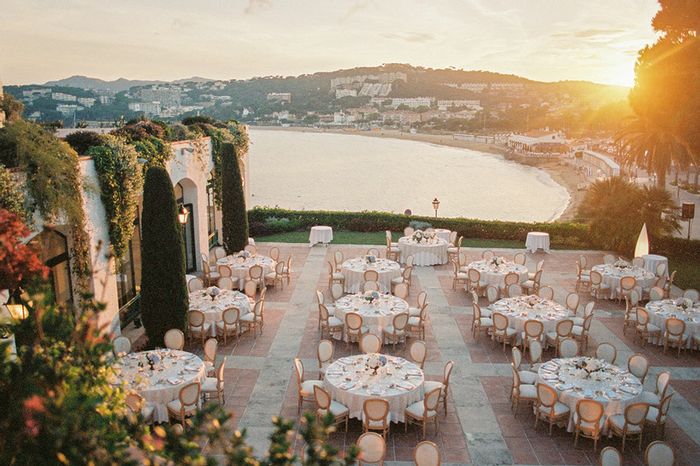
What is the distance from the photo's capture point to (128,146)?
1323 centimetres

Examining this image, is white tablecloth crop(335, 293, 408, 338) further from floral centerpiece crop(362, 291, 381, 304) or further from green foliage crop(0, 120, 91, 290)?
green foliage crop(0, 120, 91, 290)

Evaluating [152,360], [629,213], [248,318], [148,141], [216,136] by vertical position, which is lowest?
[248,318]

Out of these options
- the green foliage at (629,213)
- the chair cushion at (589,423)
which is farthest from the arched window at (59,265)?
the green foliage at (629,213)

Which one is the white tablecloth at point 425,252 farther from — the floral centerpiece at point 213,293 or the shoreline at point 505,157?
the shoreline at point 505,157

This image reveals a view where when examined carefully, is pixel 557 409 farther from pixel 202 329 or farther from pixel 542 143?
pixel 542 143

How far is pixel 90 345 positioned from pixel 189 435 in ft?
4.75

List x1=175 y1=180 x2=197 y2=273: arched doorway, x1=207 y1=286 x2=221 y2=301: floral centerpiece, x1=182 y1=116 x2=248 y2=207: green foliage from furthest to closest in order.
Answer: x1=182 y1=116 x2=248 y2=207: green foliage → x1=175 y1=180 x2=197 y2=273: arched doorway → x1=207 y1=286 x2=221 y2=301: floral centerpiece

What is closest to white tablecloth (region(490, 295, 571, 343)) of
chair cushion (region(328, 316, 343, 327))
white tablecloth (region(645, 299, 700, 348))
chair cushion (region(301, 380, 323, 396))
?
white tablecloth (region(645, 299, 700, 348))

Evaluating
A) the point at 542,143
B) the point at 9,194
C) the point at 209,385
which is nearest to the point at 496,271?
the point at 209,385

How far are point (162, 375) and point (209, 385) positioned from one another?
885mm

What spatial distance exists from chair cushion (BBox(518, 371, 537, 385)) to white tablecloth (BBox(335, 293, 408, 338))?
3331 mm

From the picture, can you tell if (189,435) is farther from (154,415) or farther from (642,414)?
(642,414)

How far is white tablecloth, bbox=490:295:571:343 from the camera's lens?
13031 mm

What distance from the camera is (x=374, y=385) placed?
964 centimetres
